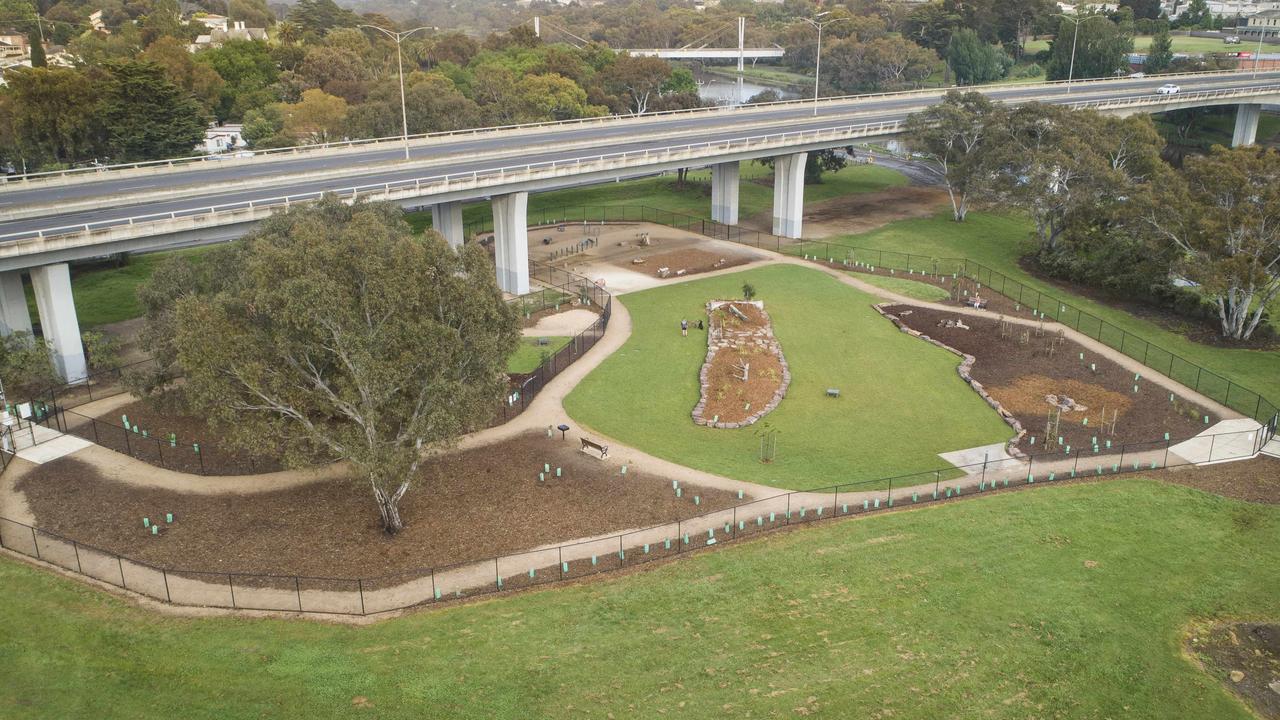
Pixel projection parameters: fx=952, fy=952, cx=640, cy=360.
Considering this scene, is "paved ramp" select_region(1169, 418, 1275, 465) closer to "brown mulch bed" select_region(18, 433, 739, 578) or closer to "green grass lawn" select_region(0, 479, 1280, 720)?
"green grass lawn" select_region(0, 479, 1280, 720)

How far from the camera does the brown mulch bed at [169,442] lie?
41594 millimetres

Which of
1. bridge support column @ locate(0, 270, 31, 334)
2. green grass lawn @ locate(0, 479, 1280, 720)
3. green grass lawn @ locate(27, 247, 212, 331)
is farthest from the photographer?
green grass lawn @ locate(27, 247, 212, 331)

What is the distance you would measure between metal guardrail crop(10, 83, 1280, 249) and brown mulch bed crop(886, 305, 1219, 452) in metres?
26.1

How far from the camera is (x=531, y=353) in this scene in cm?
5638

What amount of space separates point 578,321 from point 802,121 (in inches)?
1707

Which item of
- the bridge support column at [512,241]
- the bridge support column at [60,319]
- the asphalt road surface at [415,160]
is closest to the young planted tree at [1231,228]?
the asphalt road surface at [415,160]

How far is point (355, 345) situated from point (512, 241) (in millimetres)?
39618

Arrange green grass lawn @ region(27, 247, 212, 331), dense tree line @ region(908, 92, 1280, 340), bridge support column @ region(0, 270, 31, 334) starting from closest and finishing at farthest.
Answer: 1. bridge support column @ region(0, 270, 31, 334)
2. dense tree line @ region(908, 92, 1280, 340)
3. green grass lawn @ region(27, 247, 212, 331)

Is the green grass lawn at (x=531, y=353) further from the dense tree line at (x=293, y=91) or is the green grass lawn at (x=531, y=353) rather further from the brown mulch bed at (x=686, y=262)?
the dense tree line at (x=293, y=91)

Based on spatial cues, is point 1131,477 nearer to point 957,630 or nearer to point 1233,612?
point 1233,612

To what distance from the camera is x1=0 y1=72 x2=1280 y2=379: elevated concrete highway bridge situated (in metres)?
51.9

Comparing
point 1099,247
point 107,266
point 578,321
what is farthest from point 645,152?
point 107,266

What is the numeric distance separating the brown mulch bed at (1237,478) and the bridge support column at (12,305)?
58.1 metres

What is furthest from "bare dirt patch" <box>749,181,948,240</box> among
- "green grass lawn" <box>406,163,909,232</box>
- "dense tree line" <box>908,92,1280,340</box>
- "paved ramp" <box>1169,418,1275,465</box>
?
"paved ramp" <box>1169,418,1275,465</box>
